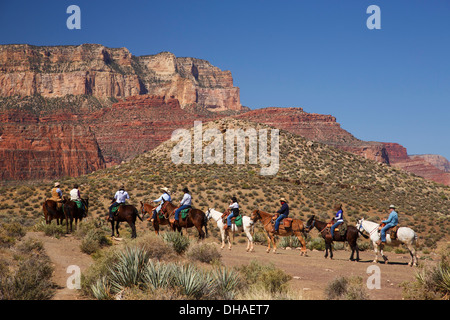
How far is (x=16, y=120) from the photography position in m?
180

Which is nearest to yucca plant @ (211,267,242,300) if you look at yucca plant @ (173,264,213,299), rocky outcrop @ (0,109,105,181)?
yucca plant @ (173,264,213,299)

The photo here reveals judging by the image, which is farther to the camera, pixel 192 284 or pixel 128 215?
pixel 128 215

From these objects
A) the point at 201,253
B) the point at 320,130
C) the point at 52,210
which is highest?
the point at 320,130

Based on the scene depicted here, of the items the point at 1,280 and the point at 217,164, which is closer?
the point at 1,280

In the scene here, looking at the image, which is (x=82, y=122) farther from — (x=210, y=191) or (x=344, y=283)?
(x=344, y=283)

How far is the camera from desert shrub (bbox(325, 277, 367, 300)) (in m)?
10.3

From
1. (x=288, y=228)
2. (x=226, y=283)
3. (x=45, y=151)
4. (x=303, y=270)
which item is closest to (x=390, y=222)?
(x=288, y=228)

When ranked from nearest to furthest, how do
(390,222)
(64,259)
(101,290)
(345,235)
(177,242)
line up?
(101,290) → (64,259) → (177,242) → (390,222) → (345,235)

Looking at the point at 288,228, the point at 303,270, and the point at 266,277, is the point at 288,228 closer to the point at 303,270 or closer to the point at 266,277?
the point at 303,270

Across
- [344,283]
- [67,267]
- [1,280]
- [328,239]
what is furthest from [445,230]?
[1,280]

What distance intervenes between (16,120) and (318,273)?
192 m

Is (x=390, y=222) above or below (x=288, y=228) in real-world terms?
above

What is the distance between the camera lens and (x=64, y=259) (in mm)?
15039

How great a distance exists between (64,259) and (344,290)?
32.8 ft
